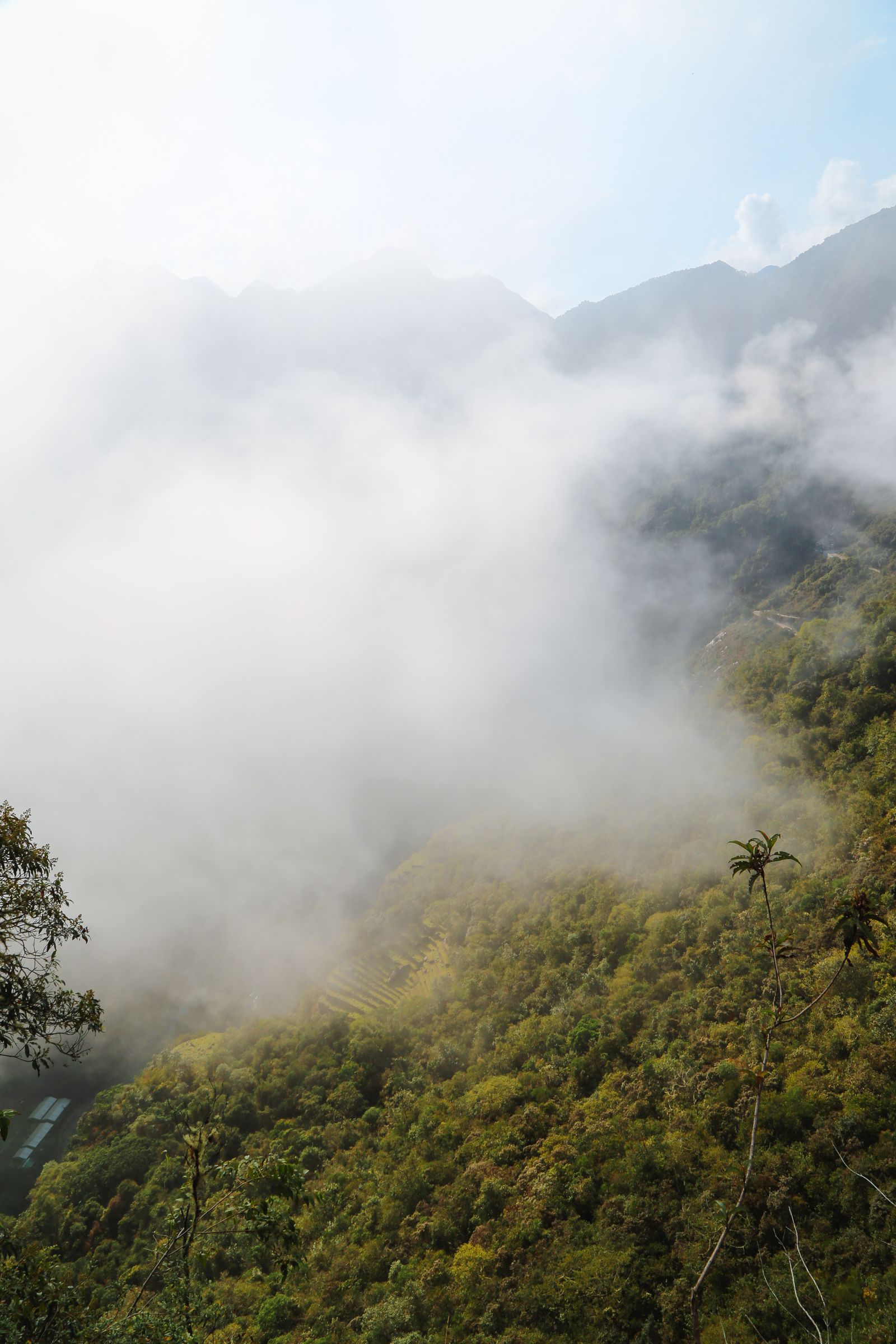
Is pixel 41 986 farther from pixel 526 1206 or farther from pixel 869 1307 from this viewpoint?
pixel 526 1206

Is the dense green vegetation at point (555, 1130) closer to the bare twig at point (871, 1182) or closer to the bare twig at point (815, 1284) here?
the bare twig at point (815, 1284)

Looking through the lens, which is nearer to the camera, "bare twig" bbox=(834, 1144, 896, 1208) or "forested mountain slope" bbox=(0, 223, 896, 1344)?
"bare twig" bbox=(834, 1144, 896, 1208)

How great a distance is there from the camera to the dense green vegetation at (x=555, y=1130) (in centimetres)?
2148

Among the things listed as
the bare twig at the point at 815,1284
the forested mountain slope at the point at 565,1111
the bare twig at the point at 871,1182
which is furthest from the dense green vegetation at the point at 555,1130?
the bare twig at the point at 871,1182

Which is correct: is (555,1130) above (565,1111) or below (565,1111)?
below

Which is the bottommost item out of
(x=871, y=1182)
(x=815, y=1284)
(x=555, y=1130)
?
(x=815, y=1284)

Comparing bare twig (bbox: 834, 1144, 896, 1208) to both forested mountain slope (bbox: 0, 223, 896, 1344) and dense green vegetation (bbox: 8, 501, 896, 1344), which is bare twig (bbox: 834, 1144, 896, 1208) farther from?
dense green vegetation (bbox: 8, 501, 896, 1344)

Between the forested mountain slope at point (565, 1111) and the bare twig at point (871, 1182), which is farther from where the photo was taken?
the forested mountain slope at point (565, 1111)

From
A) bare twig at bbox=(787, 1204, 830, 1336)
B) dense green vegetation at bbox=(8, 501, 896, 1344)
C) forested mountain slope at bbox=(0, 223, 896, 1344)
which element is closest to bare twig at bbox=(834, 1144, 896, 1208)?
forested mountain slope at bbox=(0, 223, 896, 1344)

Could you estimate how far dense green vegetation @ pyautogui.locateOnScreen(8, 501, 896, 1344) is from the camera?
70.5 feet

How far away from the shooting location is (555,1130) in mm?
36656

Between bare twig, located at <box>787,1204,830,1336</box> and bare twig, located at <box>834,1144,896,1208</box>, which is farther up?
bare twig, located at <box>834,1144,896,1208</box>

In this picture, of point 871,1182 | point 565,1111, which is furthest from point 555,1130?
point 871,1182

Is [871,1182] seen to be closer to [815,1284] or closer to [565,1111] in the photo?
[815,1284]
